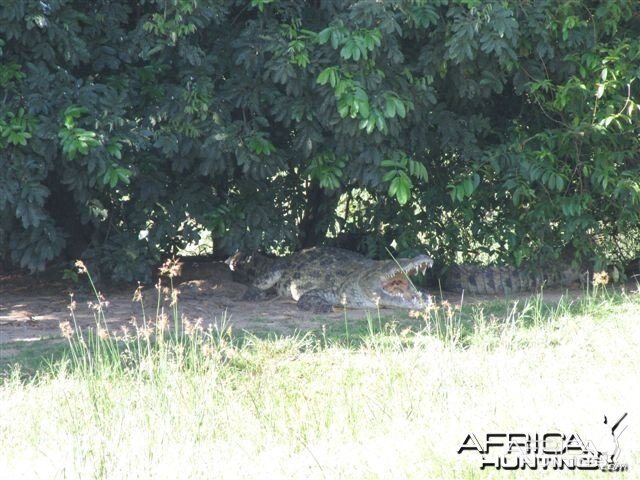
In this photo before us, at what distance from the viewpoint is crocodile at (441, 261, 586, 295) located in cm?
1055

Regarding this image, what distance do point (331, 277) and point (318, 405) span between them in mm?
4495

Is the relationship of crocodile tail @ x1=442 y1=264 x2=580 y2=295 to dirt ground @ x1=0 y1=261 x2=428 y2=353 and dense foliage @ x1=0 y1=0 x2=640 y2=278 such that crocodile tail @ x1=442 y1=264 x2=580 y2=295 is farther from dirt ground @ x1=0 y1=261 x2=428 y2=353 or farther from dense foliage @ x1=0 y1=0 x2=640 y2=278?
dirt ground @ x1=0 y1=261 x2=428 y2=353

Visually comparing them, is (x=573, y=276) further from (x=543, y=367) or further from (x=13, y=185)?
(x=13, y=185)

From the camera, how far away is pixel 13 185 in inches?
337

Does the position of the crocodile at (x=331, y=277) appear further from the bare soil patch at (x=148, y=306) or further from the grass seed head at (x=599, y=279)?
the grass seed head at (x=599, y=279)

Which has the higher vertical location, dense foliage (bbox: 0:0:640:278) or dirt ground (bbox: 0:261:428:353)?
dense foliage (bbox: 0:0:640:278)

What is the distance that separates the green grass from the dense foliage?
7.27 ft

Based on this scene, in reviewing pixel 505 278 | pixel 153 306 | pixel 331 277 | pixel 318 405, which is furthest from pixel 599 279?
pixel 153 306

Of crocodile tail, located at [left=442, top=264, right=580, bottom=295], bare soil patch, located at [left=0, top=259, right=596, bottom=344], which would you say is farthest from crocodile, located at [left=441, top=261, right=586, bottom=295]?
bare soil patch, located at [left=0, top=259, right=596, bottom=344]

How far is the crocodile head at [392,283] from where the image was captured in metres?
9.75

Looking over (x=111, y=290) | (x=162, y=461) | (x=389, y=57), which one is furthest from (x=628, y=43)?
(x=162, y=461)

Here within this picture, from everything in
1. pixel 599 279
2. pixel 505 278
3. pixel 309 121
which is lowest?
pixel 505 278

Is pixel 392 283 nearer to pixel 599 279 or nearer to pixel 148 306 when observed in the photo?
pixel 148 306

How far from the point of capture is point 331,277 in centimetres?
1034
